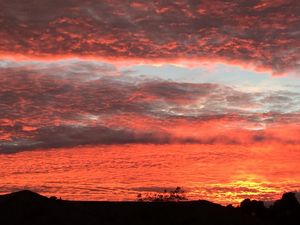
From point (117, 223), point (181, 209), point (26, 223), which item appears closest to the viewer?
point (26, 223)

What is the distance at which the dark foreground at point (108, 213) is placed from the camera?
4047 cm

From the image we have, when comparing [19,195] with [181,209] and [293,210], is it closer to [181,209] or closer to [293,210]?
[181,209]

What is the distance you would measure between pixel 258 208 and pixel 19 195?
35600mm

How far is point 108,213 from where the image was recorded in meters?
43.9

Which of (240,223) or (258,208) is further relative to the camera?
(258,208)

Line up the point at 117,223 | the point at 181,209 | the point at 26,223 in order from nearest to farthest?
the point at 26,223 → the point at 117,223 → the point at 181,209

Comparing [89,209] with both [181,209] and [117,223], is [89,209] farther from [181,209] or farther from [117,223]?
[181,209]

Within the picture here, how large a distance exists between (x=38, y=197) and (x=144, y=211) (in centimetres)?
Answer: 951

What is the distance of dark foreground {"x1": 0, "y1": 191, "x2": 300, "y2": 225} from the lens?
40.5 m

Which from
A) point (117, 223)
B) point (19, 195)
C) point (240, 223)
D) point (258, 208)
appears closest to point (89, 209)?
point (117, 223)

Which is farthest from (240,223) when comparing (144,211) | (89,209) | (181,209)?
(89,209)

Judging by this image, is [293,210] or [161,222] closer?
[161,222]

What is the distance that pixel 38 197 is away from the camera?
140ft

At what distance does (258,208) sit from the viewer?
219 feet
